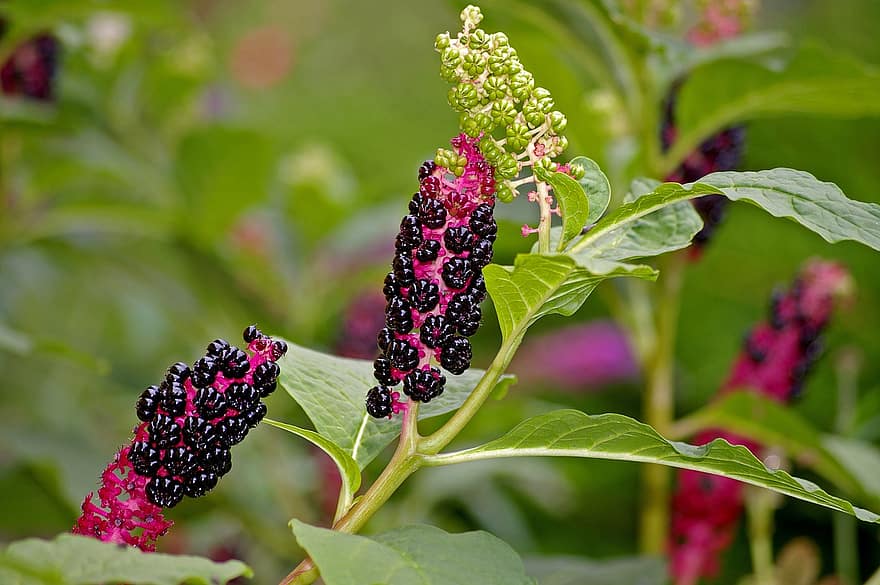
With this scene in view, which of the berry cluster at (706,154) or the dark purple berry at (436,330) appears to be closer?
the dark purple berry at (436,330)

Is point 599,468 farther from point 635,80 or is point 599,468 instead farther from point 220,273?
point 635,80

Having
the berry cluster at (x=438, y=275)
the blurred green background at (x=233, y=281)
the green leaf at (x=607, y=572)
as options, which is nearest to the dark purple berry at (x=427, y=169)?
the berry cluster at (x=438, y=275)

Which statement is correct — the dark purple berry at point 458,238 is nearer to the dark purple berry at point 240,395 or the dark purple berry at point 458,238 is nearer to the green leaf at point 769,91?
the dark purple berry at point 240,395

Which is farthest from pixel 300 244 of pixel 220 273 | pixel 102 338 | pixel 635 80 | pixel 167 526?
pixel 167 526

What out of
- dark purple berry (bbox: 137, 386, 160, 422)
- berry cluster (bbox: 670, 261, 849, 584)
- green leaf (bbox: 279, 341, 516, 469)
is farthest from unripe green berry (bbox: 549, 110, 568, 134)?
berry cluster (bbox: 670, 261, 849, 584)

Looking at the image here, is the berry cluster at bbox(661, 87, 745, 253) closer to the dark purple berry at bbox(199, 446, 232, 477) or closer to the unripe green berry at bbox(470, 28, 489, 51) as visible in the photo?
the unripe green berry at bbox(470, 28, 489, 51)

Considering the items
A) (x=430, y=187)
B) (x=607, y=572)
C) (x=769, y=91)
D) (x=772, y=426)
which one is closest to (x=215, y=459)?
(x=430, y=187)
